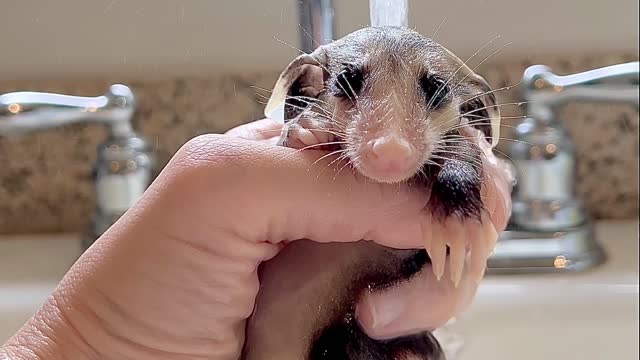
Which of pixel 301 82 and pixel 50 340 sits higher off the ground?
pixel 301 82

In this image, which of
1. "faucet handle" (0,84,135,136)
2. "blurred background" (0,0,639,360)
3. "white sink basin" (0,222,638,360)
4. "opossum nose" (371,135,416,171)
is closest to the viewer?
"opossum nose" (371,135,416,171)

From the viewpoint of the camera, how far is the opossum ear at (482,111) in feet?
1.31

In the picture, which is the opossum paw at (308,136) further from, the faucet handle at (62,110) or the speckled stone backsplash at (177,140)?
the faucet handle at (62,110)

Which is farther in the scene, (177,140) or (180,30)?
(177,140)

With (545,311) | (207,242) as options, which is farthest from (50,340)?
(545,311)

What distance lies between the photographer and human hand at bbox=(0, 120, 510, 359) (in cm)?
37

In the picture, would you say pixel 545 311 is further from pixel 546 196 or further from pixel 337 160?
pixel 337 160

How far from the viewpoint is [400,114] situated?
0.36 meters

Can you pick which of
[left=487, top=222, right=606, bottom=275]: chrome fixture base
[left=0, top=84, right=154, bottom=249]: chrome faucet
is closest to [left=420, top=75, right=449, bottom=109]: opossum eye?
[left=0, top=84, right=154, bottom=249]: chrome faucet

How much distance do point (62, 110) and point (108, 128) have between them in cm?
5

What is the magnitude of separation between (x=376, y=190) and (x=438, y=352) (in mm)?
112

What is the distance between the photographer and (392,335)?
417mm

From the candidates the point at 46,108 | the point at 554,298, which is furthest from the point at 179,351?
the point at 554,298

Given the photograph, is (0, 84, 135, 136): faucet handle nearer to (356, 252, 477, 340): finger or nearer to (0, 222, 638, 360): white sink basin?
(0, 222, 638, 360): white sink basin
